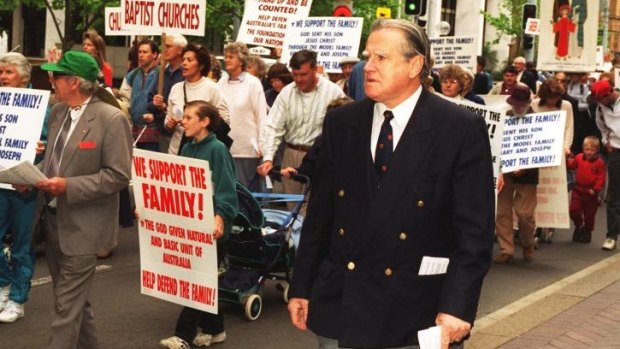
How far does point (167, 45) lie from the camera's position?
10.8 metres

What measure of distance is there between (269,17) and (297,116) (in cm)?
606

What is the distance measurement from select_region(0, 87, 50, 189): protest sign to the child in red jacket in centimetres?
684

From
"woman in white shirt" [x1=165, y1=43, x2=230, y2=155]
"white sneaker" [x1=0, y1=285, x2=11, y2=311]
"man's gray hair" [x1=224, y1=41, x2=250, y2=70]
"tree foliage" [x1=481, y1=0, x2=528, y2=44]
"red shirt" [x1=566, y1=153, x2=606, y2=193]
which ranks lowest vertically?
"white sneaker" [x1=0, y1=285, x2=11, y2=311]

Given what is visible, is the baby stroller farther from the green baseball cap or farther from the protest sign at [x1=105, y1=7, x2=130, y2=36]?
the protest sign at [x1=105, y1=7, x2=130, y2=36]

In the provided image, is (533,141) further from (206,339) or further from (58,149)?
(58,149)

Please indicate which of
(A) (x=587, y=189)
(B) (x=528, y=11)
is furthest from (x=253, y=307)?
(B) (x=528, y=11)

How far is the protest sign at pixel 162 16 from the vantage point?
10.8 metres

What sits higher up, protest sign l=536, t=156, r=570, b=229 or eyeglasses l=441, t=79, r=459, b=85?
eyeglasses l=441, t=79, r=459, b=85

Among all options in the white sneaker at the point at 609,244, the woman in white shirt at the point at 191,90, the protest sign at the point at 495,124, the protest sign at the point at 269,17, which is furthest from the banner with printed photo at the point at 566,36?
the woman in white shirt at the point at 191,90

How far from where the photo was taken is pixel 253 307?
7.95 meters

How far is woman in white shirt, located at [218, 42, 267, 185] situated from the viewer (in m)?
10.7

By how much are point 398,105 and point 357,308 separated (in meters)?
0.73

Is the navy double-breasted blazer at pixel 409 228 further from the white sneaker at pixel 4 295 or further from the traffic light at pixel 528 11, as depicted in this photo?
the traffic light at pixel 528 11

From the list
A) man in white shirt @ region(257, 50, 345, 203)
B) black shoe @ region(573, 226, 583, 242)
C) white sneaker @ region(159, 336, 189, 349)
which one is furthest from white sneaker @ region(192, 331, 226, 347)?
black shoe @ region(573, 226, 583, 242)
